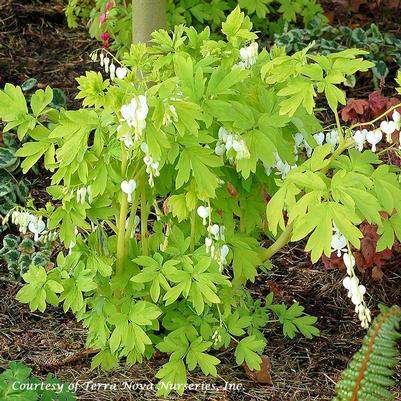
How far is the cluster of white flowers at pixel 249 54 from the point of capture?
3.00 metres

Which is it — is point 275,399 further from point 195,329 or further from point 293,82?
point 293,82

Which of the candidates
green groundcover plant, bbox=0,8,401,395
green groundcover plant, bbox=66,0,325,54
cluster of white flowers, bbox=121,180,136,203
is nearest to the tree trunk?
green groundcover plant, bbox=66,0,325,54

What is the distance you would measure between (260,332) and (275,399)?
0.31 m

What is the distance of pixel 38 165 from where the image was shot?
16.5ft

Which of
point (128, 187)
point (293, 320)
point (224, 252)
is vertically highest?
point (128, 187)

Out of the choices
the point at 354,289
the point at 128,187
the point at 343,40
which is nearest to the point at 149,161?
the point at 128,187

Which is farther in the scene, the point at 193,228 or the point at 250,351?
the point at 250,351

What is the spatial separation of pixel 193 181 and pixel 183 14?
3311 millimetres

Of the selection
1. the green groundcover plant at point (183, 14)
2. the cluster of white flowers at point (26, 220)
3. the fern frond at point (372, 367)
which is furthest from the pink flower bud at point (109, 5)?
the fern frond at point (372, 367)

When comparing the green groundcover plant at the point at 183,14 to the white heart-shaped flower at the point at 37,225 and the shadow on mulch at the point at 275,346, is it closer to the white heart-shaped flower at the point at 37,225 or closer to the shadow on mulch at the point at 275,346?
the shadow on mulch at the point at 275,346

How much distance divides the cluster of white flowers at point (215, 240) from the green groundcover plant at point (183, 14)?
262 centimetres

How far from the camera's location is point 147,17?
468cm

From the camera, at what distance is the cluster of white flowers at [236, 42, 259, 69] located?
3.00 meters

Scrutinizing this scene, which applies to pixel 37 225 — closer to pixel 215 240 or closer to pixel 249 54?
pixel 215 240
